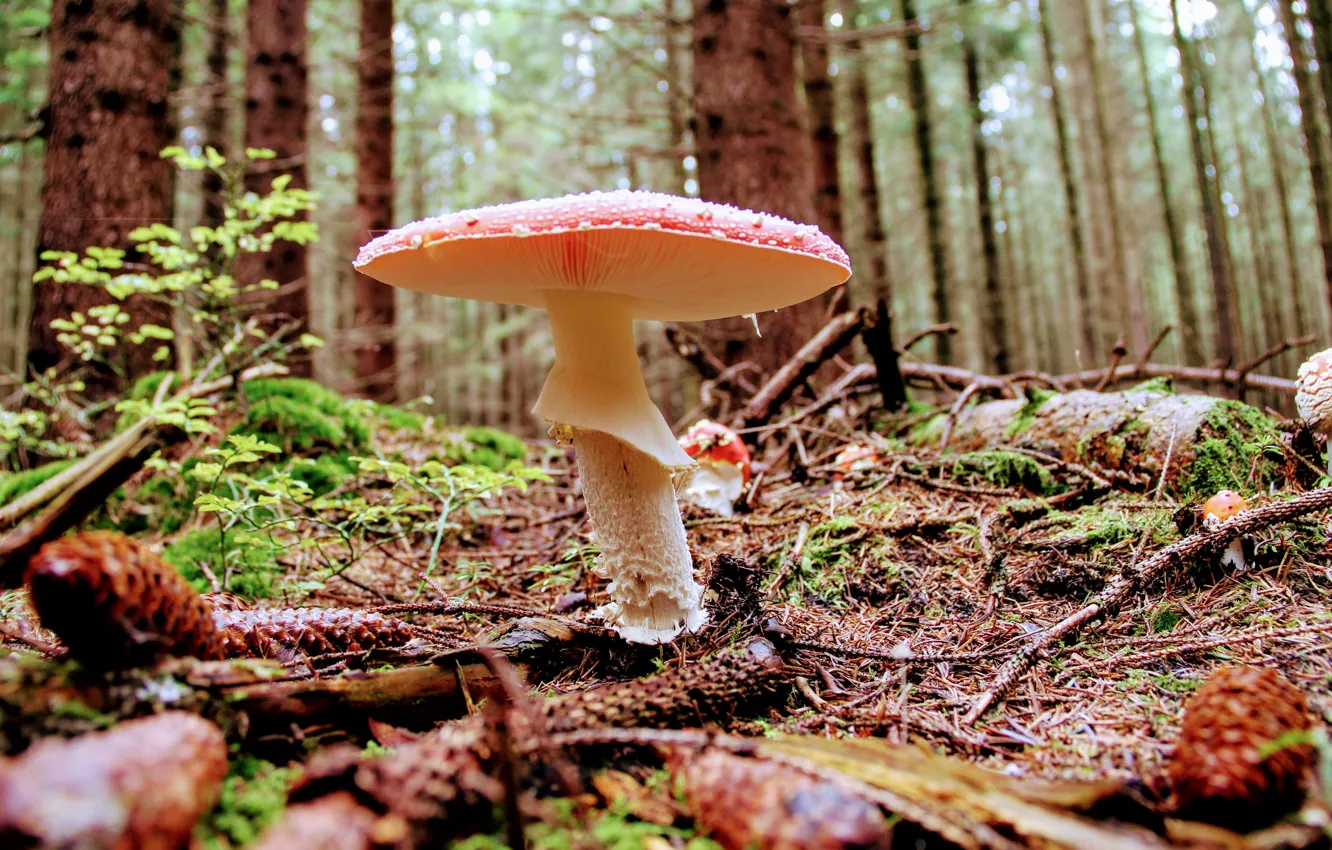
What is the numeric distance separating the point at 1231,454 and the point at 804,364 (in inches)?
70.7

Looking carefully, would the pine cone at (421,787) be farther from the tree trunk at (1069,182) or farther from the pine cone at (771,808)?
the tree trunk at (1069,182)

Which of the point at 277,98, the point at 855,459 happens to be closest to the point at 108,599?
the point at 855,459

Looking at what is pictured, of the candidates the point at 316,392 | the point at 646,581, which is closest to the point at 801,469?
the point at 646,581

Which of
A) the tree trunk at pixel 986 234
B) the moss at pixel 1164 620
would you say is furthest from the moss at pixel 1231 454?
the tree trunk at pixel 986 234

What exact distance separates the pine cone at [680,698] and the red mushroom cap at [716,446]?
1.61m

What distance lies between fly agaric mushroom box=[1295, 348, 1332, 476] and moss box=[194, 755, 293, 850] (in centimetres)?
272

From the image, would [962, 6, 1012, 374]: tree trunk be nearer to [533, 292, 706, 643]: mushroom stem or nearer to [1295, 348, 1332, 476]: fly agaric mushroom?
[1295, 348, 1332, 476]: fly agaric mushroom

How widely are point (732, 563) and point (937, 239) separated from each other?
984 cm

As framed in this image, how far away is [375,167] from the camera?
820 cm

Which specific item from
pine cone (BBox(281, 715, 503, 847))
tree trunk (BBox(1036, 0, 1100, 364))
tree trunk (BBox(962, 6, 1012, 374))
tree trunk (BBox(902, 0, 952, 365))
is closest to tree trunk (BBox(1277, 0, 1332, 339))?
tree trunk (BBox(962, 6, 1012, 374))

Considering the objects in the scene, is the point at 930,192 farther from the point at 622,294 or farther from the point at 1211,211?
the point at 622,294

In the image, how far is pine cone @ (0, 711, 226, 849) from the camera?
2.27 feet

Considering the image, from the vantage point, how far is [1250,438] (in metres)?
2.49

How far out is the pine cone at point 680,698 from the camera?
1271 millimetres
